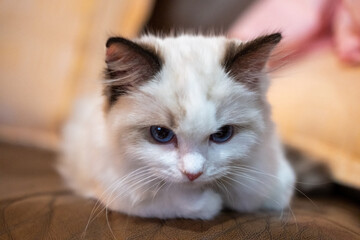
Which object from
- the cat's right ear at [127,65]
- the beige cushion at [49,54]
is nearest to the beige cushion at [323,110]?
the cat's right ear at [127,65]

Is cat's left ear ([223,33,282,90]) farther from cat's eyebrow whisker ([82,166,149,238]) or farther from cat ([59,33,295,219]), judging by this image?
cat's eyebrow whisker ([82,166,149,238])

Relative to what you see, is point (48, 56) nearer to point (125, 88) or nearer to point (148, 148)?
point (125, 88)

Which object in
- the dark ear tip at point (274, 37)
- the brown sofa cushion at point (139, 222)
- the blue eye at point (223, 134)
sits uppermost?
the dark ear tip at point (274, 37)

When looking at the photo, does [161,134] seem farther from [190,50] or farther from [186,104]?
[190,50]

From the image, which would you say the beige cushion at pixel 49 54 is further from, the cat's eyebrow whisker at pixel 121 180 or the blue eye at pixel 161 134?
the blue eye at pixel 161 134

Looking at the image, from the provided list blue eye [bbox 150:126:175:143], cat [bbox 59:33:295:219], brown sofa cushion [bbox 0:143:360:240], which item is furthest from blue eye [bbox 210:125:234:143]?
brown sofa cushion [bbox 0:143:360:240]

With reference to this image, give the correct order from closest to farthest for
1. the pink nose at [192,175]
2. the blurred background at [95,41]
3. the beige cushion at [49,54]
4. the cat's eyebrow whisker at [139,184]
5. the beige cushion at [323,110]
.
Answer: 1. the pink nose at [192,175]
2. the cat's eyebrow whisker at [139,184]
3. the beige cushion at [323,110]
4. the blurred background at [95,41]
5. the beige cushion at [49,54]

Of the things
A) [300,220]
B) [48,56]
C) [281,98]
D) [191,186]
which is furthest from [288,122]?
[48,56]

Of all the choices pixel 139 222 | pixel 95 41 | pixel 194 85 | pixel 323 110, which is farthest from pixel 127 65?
pixel 95 41
